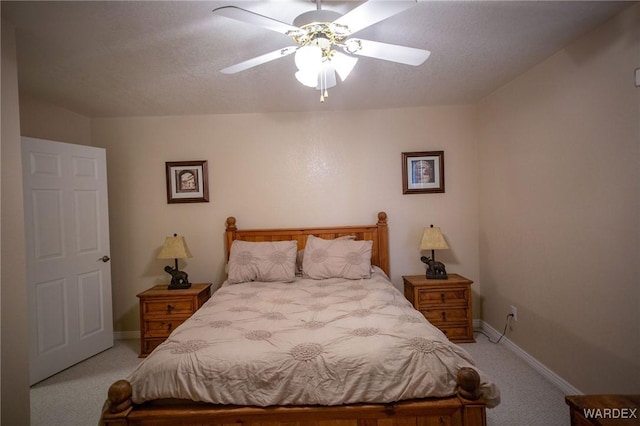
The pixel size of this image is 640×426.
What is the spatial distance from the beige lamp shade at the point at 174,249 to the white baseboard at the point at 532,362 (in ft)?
10.2

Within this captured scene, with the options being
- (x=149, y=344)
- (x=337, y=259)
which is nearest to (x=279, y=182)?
(x=337, y=259)

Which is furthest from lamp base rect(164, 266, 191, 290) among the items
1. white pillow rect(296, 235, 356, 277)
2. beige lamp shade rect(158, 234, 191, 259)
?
white pillow rect(296, 235, 356, 277)

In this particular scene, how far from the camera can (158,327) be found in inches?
117

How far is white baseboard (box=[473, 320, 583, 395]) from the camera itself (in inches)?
87.2

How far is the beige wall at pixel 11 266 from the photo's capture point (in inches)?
66.6

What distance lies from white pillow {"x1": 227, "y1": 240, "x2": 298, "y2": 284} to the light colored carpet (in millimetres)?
1245

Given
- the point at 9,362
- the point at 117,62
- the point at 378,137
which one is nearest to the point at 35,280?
the point at 9,362

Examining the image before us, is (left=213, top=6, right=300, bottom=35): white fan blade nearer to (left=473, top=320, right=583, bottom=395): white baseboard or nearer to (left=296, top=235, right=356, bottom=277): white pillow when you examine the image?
(left=296, top=235, right=356, bottom=277): white pillow

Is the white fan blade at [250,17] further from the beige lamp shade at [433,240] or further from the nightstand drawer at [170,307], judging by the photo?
the nightstand drawer at [170,307]

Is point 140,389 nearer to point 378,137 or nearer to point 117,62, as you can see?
point 117,62

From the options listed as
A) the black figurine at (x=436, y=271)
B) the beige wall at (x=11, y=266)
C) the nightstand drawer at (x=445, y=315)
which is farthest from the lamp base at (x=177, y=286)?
the black figurine at (x=436, y=271)

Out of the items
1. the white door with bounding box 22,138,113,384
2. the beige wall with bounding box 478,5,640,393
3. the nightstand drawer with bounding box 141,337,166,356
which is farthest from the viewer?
the nightstand drawer with bounding box 141,337,166,356

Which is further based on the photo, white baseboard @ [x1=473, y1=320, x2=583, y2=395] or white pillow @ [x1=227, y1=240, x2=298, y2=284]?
white pillow @ [x1=227, y1=240, x2=298, y2=284]

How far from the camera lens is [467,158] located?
137 inches
